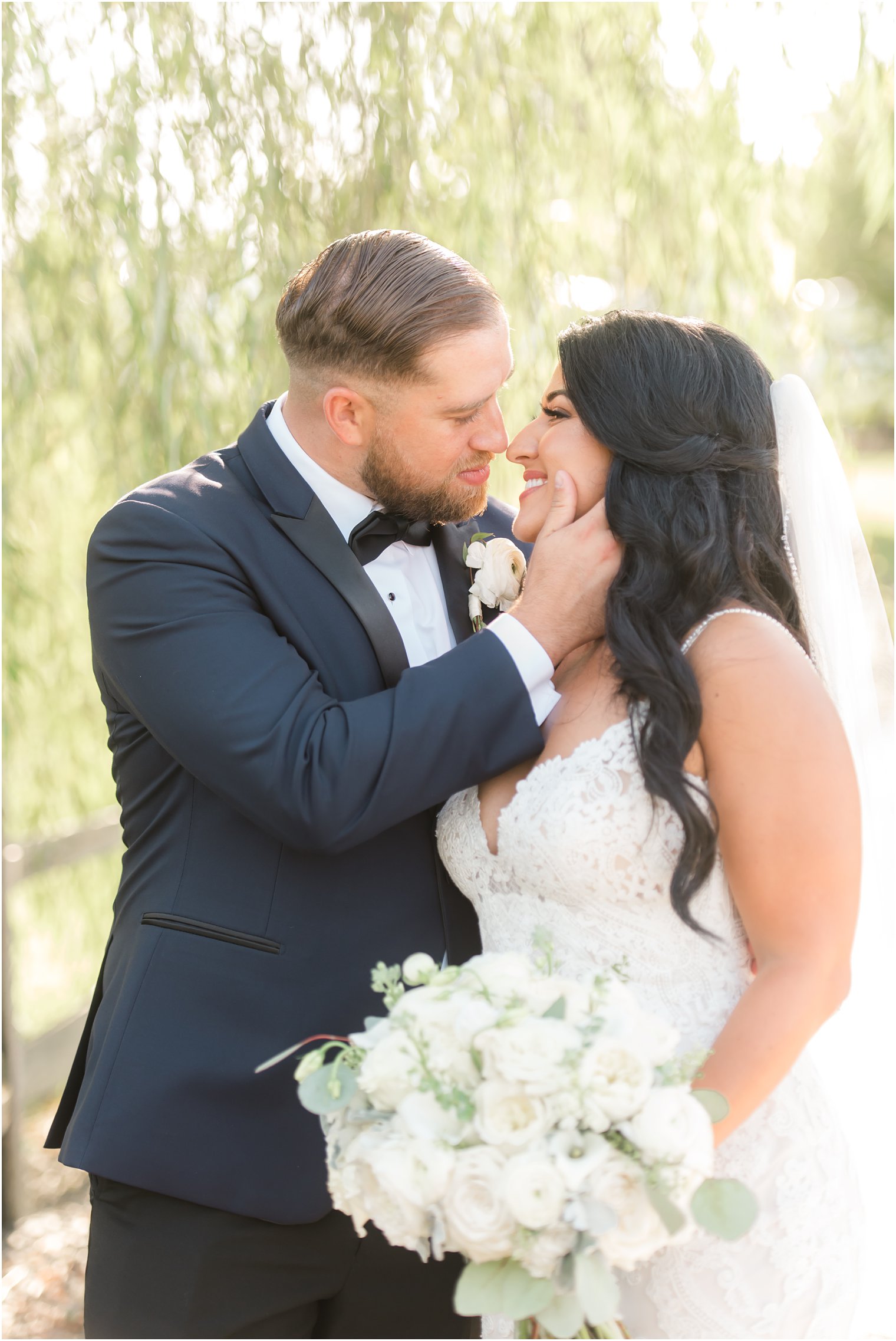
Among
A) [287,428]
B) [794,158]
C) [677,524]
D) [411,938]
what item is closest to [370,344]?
[287,428]

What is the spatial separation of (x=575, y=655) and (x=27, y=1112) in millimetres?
3360

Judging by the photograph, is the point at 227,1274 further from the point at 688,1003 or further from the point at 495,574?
the point at 495,574

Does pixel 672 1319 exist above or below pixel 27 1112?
above

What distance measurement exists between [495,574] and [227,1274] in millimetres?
1393

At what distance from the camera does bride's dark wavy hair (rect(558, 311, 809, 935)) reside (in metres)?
1.95

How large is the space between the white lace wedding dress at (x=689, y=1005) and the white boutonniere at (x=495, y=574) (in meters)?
0.43

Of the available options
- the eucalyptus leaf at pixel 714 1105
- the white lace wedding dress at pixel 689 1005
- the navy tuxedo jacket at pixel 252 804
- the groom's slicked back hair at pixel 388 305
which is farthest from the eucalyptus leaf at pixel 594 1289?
the groom's slicked back hair at pixel 388 305

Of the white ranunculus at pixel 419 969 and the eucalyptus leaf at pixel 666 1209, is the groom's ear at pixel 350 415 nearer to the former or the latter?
the white ranunculus at pixel 419 969

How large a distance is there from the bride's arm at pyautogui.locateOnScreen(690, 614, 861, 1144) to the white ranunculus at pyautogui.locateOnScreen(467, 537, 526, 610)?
60 cm

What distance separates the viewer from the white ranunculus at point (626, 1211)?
1.26 m

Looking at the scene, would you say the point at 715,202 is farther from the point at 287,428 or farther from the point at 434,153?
the point at 287,428

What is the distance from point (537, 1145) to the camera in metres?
1.27

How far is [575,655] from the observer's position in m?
2.18

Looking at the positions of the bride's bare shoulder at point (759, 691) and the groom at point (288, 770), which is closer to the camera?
the bride's bare shoulder at point (759, 691)
